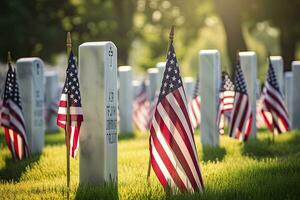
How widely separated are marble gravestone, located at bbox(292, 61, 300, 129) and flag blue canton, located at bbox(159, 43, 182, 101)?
11.5m

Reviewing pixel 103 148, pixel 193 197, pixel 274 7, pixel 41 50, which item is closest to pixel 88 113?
pixel 103 148

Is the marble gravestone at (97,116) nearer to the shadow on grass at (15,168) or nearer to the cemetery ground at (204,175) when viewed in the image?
the cemetery ground at (204,175)

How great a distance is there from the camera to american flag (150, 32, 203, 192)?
32.8 ft

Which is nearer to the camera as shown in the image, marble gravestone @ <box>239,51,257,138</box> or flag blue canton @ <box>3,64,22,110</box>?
flag blue canton @ <box>3,64,22,110</box>

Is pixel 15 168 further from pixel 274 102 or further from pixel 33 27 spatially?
pixel 33 27

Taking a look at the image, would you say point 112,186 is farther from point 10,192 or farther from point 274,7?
point 274,7

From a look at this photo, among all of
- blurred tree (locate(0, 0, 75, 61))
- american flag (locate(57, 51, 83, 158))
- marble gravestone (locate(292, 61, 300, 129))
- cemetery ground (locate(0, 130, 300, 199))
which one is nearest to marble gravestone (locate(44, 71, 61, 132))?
marble gravestone (locate(292, 61, 300, 129))

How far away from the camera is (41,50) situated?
45375 millimetres

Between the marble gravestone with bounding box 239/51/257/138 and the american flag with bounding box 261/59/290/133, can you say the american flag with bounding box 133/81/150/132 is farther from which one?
the american flag with bounding box 261/59/290/133

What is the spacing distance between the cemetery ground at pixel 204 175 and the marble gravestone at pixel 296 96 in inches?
168

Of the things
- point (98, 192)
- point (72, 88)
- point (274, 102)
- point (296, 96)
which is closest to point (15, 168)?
point (72, 88)

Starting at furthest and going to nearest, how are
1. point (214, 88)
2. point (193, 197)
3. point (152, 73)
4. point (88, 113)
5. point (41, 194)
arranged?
point (152, 73) → point (214, 88) → point (88, 113) → point (41, 194) → point (193, 197)

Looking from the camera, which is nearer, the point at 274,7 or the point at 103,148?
the point at 103,148

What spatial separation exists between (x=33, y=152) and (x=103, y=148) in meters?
6.23
